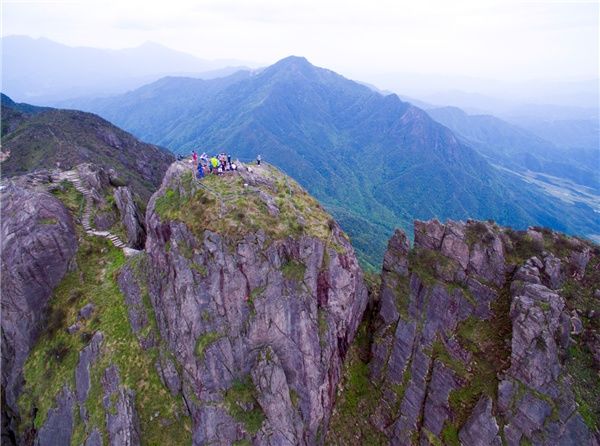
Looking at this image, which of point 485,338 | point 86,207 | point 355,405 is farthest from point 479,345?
point 86,207

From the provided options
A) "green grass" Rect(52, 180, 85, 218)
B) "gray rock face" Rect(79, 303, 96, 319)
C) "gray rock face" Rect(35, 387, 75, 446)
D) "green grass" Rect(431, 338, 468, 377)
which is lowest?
"gray rock face" Rect(35, 387, 75, 446)

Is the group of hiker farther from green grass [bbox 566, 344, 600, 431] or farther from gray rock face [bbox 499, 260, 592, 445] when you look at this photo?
green grass [bbox 566, 344, 600, 431]

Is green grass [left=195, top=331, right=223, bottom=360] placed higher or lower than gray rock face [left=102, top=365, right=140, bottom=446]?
higher

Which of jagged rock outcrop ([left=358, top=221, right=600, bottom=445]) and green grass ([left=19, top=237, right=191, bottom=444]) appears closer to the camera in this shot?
jagged rock outcrop ([left=358, top=221, right=600, bottom=445])

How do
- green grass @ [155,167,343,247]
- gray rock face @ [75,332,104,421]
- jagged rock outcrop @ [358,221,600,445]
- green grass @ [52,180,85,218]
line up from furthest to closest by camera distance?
green grass @ [52,180,85,218]
green grass @ [155,167,343,247]
gray rock face @ [75,332,104,421]
jagged rock outcrop @ [358,221,600,445]

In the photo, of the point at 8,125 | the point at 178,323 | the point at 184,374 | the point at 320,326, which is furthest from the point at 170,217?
the point at 8,125

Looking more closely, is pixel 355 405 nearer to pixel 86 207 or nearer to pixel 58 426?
pixel 58 426

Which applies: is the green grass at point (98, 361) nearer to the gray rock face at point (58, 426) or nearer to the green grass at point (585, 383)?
the gray rock face at point (58, 426)

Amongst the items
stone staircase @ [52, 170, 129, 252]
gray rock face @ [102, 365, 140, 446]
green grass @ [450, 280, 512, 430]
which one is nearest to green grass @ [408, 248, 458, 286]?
green grass @ [450, 280, 512, 430]
